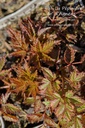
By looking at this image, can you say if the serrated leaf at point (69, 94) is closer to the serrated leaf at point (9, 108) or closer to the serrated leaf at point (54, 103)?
the serrated leaf at point (54, 103)

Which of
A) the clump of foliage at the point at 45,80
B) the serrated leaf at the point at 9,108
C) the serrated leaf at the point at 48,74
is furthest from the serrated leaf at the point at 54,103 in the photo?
the serrated leaf at the point at 9,108

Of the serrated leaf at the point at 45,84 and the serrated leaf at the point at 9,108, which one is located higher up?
the serrated leaf at the point at 45,84

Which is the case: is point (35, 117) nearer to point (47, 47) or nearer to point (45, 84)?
point (45, 84)

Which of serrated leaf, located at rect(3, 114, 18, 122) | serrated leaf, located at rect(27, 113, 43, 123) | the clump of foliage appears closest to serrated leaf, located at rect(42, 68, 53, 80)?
the clump of foliage

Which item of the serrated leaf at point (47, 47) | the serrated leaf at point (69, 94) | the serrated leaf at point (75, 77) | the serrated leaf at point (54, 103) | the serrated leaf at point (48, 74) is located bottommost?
the serrated leaf at point (54, 103)

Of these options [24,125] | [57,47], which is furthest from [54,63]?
[24,125]

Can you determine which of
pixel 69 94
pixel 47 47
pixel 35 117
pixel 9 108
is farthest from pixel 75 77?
pixel 9 108

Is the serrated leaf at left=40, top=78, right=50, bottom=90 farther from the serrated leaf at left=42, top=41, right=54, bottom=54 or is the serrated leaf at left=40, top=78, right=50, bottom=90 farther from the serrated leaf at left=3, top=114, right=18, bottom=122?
the serrated leaf at left=3, top=114, right=18, bottom=122

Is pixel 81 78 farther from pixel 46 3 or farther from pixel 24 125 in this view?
pixel 46 3
